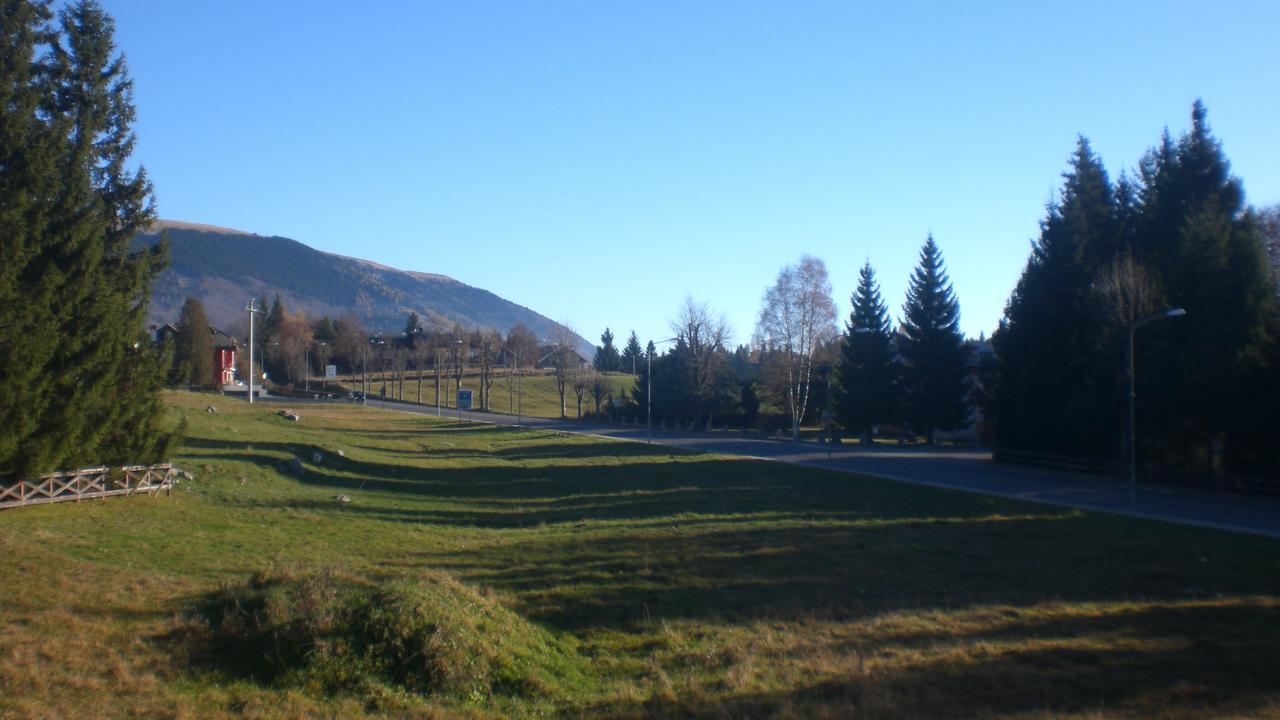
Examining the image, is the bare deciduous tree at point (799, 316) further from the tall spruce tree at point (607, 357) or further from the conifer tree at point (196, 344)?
the tall spruce tree at point (607, 357)

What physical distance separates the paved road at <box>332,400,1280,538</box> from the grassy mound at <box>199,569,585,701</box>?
2238 cm

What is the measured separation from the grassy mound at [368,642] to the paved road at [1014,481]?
73.4 feet

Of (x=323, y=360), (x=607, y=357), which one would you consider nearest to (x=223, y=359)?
(x=323, y=360)

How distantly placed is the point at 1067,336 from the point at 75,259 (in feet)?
142

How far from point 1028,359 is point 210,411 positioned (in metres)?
48.2

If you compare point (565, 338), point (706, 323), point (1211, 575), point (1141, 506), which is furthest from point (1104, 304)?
point (565, 338)

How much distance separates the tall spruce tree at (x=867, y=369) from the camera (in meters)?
63.3

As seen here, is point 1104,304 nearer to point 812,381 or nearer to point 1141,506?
point 1141,506

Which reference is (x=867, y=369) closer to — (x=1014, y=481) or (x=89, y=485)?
(x=1014, y=481)

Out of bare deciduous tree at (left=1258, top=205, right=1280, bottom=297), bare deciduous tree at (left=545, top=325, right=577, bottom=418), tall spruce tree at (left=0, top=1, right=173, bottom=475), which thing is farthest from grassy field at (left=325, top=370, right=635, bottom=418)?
tall spruce tree at (left=0, top=1, right=173, bottom=475)

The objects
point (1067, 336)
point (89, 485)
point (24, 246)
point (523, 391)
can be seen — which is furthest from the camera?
point (523, 391)

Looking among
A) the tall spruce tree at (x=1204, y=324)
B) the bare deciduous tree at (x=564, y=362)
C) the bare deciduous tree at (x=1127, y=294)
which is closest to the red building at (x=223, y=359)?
the bare deciduous tree at (x=564, y=362)

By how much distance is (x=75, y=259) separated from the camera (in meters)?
23.5

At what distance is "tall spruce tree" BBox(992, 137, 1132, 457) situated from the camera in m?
39.8
